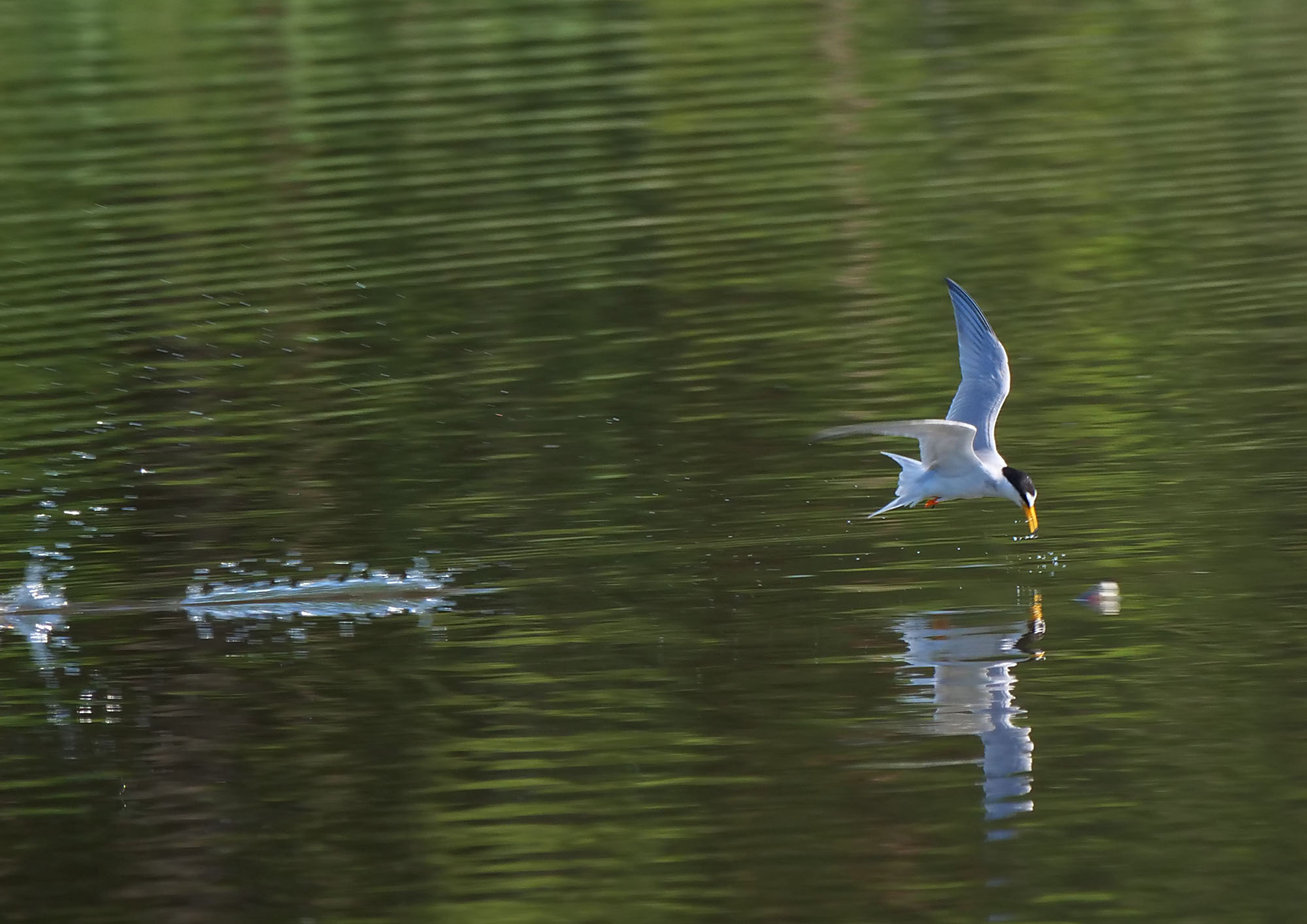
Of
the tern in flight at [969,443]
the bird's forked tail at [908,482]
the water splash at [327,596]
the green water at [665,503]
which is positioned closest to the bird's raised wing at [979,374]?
the tern in flight at [969,443]

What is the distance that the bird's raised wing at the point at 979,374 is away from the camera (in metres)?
13.5

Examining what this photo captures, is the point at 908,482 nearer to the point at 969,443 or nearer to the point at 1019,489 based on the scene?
the point at 969,443

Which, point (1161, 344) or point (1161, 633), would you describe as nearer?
point (1161, 633)

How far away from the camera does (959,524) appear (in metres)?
14.4

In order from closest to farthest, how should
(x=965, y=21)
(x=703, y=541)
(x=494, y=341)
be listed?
(x=703, y=541) → (x=494, y=341) → (x=965, y=21)

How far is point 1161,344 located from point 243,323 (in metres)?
9.29

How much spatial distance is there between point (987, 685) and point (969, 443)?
1977mm

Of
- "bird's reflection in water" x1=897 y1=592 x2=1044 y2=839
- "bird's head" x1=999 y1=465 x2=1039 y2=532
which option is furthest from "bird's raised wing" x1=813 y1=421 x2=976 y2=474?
"bird's reflection in water" x1=897 y1=592 x2=1044 y2=839

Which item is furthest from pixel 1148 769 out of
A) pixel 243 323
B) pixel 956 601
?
pixel 243 323

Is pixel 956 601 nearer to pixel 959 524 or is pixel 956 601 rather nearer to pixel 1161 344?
pixel 959 524

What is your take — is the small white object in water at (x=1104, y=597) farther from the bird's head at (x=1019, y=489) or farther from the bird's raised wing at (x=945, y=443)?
the bird's raised wing at (x=945, y=443)

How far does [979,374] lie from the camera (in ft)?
44.9

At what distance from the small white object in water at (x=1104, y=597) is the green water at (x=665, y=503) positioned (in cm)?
8

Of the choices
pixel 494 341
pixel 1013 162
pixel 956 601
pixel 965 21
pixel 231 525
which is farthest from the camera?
pixel 965 21
